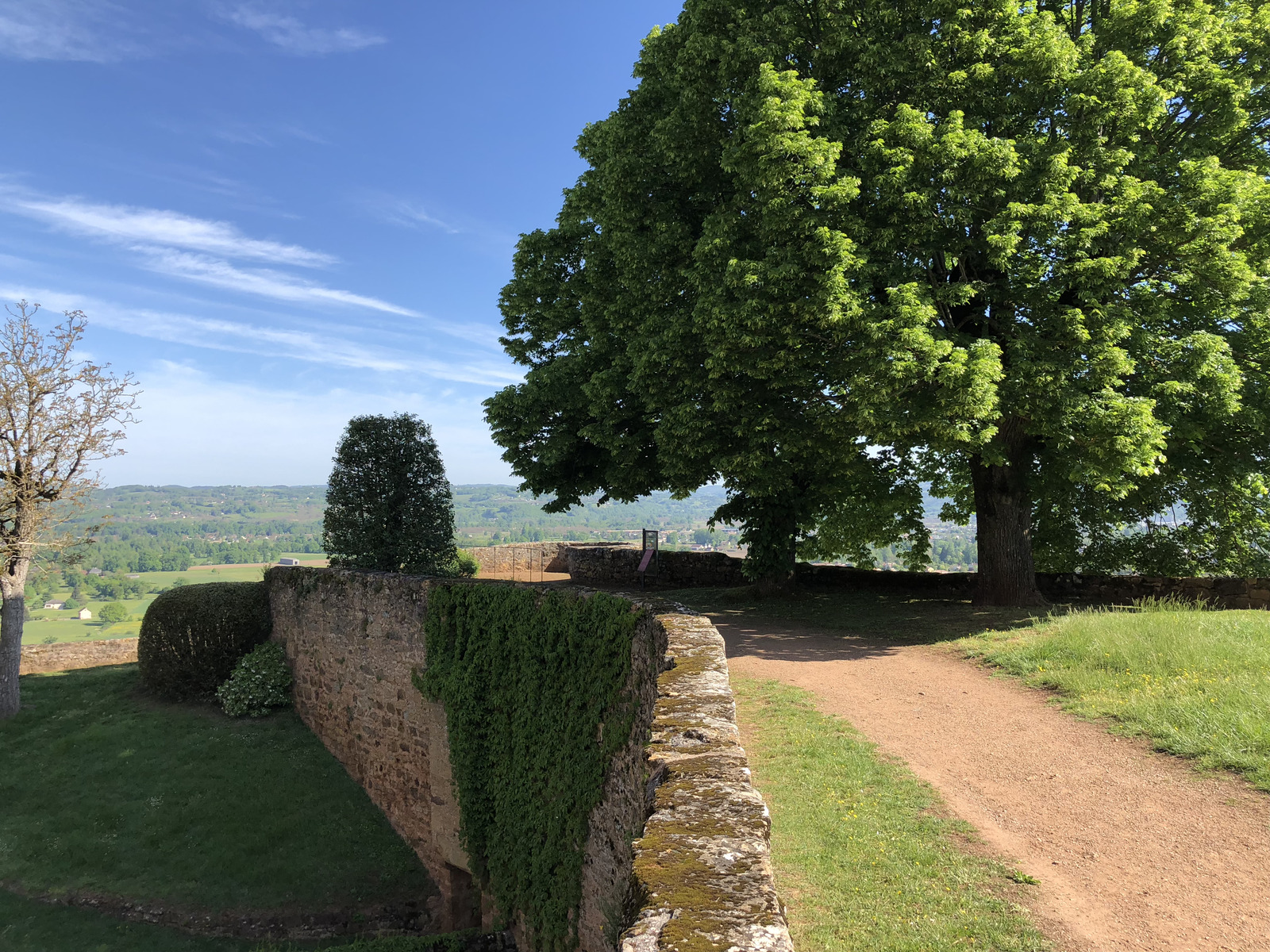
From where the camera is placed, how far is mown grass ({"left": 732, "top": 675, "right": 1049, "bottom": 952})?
4.00 m

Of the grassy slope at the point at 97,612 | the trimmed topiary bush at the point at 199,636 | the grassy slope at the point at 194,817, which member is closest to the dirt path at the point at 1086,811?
the grassy slope at the point at 194,817

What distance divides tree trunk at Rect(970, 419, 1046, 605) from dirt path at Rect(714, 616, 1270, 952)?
4.91 meters

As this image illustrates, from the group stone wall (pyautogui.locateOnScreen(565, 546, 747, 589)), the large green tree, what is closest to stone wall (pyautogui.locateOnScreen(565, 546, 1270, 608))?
stone wall (pyautogui.locateOnScreen(565, 546, 747, 589))

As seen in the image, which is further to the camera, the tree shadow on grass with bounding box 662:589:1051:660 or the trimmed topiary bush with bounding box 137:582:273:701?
the trimmed topiary bush with bounding box 137:582:273:701

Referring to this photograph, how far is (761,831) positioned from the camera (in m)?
2.99

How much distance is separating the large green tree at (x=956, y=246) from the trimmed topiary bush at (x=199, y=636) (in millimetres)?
9100

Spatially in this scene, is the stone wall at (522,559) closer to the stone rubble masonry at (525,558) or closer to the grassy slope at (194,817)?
the stone rubble masonry at (525,558)

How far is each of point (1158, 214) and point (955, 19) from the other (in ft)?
13.0

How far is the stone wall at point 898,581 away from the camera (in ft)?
43.5

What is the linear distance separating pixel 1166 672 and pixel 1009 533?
567 centimetres

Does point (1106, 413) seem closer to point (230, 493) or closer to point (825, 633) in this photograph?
point (825, 633)

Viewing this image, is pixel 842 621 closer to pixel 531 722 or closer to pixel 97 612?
pixel 531 722

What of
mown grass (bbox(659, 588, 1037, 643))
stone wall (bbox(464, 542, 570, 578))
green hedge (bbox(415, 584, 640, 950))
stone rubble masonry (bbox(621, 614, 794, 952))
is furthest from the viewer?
stone wall (bbox(464, 542, 570, 578))

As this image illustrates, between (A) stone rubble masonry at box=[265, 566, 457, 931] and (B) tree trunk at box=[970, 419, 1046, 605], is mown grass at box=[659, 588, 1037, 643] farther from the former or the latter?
(A) stone rubble masonry at box=[265, 566, 457, 931]
